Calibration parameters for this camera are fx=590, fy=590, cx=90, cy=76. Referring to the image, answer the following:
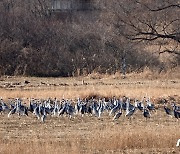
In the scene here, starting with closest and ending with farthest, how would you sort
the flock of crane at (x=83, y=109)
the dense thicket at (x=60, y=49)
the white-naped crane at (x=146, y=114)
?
the white-naped crane at (x=146, y=114)
the flock of crane at (x=83, y=109)
the dense thicket at (x=60, y=49)

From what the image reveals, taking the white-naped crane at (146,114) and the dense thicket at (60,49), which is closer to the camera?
the white-naped crane at (146,114)

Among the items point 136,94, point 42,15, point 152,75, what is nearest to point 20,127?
point 136,94

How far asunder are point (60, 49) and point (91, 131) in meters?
19.8

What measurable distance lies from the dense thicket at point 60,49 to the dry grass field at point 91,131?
9.10m

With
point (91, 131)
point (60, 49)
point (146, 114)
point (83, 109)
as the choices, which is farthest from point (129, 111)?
point (60, 49)

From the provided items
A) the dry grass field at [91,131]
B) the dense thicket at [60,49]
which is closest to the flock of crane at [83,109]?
the dry grass field at [91,131]

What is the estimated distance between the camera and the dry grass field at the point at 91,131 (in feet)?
33.1

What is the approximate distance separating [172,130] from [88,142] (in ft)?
6.70

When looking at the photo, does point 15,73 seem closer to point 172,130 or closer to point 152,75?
point 152,75

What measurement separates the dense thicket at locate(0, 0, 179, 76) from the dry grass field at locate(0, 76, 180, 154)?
29.8ft

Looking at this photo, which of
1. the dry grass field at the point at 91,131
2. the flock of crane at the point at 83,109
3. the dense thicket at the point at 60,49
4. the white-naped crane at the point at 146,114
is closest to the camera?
the dry grass field at the point at 91,131

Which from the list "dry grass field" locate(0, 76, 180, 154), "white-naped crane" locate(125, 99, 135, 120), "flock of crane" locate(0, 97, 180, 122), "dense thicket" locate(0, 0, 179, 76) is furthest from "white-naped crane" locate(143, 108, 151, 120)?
"dense thicket" locate(0, 0, 179, 76)

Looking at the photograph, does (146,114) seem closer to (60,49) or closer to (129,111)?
(129,111)

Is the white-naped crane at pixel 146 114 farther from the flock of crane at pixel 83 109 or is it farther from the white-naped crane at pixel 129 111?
the white-naped crane at pixel 129 111
